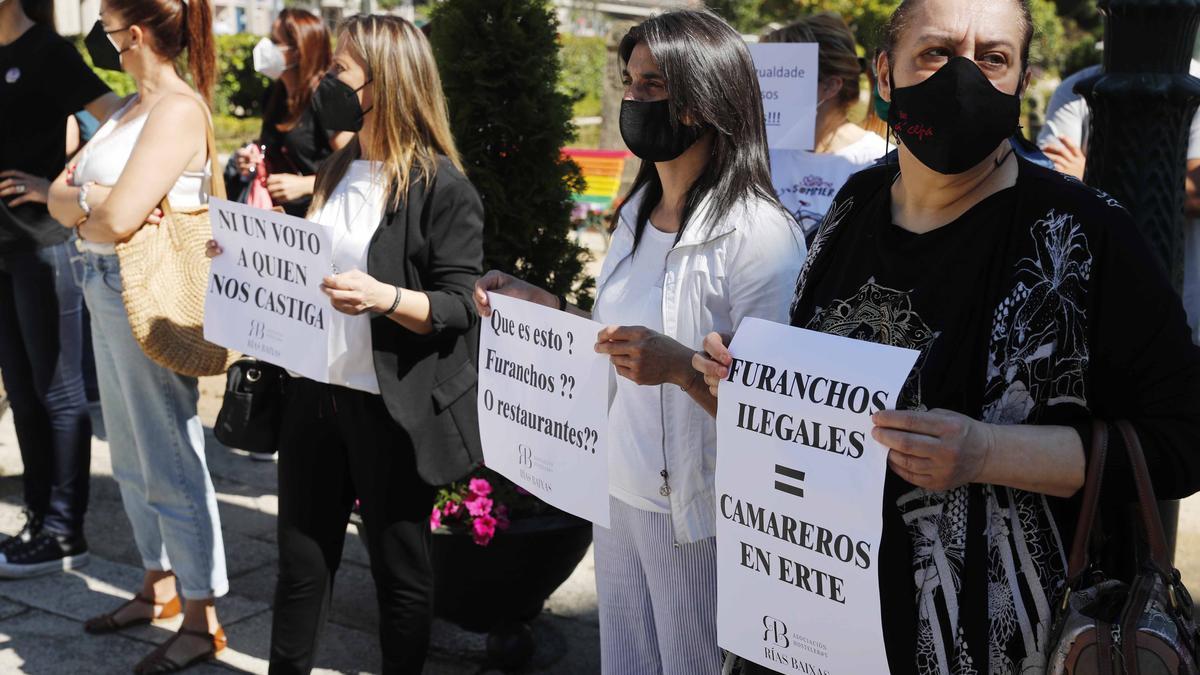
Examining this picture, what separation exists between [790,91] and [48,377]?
10.2 ft

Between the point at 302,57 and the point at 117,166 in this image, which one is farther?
the point at 302,57

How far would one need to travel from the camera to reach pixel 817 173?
4605mm

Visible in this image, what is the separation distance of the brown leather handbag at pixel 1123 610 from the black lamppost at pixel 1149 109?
962 mm

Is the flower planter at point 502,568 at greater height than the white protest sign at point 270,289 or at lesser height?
lesser

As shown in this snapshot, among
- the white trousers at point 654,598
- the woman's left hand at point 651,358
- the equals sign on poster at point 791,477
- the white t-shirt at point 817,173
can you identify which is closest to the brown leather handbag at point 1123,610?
the equals sign on poster at point 791,477

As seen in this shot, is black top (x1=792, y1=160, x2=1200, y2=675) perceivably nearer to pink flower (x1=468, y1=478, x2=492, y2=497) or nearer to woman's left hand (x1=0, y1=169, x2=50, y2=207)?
pink flower (x1=468, y1=478, x2=492, y2=497)

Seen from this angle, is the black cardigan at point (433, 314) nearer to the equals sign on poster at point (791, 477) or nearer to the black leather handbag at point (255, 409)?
the black leather handbag at point (255, 409)

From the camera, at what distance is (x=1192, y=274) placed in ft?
12.7

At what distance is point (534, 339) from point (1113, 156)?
4.38 ft

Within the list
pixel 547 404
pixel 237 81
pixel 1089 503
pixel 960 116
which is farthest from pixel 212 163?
pixel 237 81

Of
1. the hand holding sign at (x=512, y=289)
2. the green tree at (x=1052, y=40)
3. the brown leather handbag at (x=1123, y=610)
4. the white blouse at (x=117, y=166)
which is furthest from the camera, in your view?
the green tree at (x=1052, y=40)

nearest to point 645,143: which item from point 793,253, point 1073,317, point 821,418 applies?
point 793,253

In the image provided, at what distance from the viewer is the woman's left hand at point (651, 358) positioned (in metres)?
2.21

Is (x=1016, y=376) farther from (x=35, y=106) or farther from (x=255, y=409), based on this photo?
(x=35, y=106)
